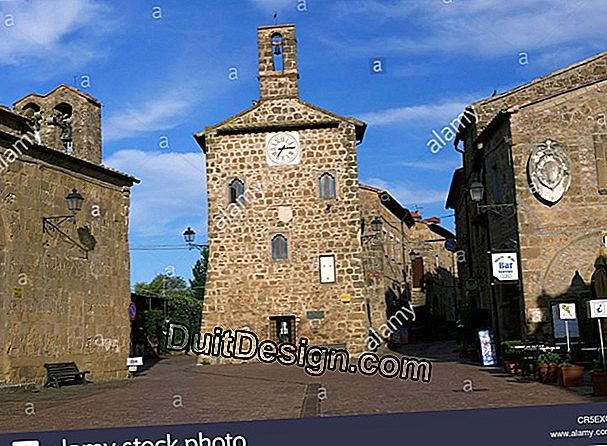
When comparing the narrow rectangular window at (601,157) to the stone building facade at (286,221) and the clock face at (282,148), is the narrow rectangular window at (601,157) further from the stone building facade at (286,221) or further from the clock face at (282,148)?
the clock face at (282,148)

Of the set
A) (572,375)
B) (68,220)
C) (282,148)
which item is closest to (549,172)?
(572,375)

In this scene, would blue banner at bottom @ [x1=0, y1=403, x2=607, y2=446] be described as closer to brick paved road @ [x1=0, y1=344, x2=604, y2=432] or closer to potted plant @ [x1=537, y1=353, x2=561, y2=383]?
brick paved road @ [x1=0, y1=344, x2=604, y2=432]

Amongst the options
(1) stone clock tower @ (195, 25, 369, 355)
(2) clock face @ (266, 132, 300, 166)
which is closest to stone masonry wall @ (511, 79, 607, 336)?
(1) stone clock tower @ (195, 25, 369, 355)

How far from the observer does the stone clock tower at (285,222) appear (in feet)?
92.5

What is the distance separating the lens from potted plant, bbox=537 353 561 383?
A: 609 inches

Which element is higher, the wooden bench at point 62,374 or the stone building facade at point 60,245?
the stone building facade at point 60,245

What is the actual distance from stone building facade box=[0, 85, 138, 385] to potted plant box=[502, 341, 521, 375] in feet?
34.3

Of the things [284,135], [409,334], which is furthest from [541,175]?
[409,334]

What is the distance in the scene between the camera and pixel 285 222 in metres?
28.8

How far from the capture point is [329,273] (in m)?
28.3

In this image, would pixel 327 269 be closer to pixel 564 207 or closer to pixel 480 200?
pixel 480 200

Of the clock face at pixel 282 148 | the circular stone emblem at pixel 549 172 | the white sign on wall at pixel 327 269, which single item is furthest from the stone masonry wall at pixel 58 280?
the circular stone emblem at pixel 549 172

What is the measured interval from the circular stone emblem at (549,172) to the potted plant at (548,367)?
5.42 metres

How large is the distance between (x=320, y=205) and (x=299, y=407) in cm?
1665
